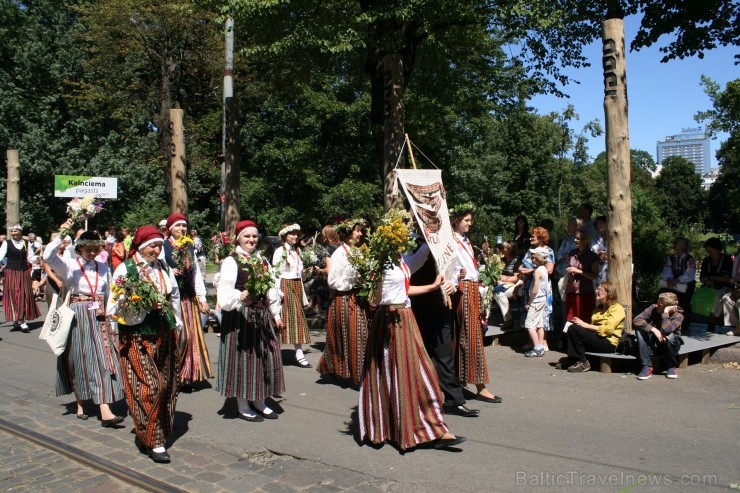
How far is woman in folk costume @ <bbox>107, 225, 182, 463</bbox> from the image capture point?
5562 mm

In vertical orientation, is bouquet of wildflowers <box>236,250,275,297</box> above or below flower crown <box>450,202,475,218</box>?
below

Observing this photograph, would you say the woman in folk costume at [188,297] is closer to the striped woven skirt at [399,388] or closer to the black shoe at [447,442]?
the striped woven skirt at [399,388]

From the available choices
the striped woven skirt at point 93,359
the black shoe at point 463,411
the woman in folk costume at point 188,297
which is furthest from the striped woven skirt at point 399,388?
the woman in folk costume at point 188,297

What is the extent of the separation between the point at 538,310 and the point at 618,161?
227 centimetres

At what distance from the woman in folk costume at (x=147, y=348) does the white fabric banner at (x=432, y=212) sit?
2.21 metres

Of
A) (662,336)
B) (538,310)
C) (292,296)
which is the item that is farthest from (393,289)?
(538,310)

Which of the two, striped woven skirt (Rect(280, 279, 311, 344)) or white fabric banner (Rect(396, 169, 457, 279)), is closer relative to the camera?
white fabric banner (Rect(396, 169, 457, 279))

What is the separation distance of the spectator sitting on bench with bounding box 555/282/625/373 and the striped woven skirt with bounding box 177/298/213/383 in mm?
4389

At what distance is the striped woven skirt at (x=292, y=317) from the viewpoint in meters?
9.13

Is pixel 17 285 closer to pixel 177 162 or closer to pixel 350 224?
pixel 177 162

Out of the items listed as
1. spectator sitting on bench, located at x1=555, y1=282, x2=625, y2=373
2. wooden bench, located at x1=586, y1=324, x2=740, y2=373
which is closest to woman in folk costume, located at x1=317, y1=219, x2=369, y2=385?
spectator sitting on bench, located at x1=555, y1=282, x2=625, y2=373

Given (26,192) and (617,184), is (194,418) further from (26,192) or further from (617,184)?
(26,192)

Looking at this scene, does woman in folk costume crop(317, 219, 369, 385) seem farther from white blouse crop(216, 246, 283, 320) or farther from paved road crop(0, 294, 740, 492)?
white blouse crop(216, 246, 283, 320)

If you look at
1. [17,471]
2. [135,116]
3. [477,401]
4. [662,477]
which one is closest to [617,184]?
[477,401]
